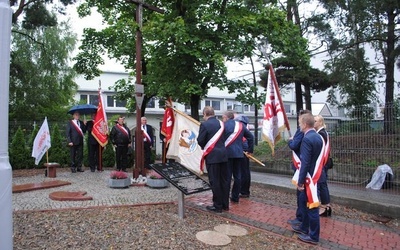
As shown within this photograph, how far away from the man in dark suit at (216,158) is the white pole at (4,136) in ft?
14.4

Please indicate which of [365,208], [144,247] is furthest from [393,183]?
[144,247]

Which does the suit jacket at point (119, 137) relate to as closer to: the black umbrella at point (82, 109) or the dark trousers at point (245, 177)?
the black umbrella at point (82, 109)

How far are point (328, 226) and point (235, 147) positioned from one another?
2.34 m

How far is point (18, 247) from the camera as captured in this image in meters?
4.70

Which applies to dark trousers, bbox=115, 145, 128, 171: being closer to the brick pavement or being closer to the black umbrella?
the black umbrella

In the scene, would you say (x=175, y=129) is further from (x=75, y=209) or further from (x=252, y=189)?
(x=75, y=209)

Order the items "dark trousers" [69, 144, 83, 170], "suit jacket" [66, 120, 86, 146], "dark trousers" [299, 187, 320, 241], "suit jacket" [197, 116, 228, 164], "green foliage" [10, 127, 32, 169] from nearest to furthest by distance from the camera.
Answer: "dark trousers" [299, 187, 320, 241] < "suit jacket" [197, 116, 228, 164] < "suit jacket" [66, 120, 86, 146] < "dark trousers" [69, 144, 83, 170] < "green foliage" [10, 127, 32, 169]

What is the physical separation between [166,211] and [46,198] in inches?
111

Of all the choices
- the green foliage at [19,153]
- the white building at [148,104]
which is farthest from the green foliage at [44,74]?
the green foliage at [19,153]

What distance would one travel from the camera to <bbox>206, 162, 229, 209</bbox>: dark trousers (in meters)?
6.80

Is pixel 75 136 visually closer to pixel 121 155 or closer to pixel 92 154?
pixel 92 154

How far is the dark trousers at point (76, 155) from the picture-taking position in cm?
1193

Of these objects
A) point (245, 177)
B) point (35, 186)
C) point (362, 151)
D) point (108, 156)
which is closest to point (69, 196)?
point (35, 186)

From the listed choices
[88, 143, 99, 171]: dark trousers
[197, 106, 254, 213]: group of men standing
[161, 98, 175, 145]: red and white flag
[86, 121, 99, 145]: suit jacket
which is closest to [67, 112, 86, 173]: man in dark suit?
[86, 121, 99, 145]: suit jacket
